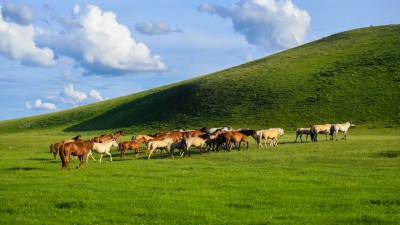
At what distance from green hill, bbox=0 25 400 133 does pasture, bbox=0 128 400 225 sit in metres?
48.4

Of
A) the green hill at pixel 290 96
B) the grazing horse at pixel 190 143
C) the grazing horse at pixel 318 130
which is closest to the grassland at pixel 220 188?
the grazing horse at pixel 190 143

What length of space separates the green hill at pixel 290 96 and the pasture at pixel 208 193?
159 ft

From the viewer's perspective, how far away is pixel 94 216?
43.8 ft

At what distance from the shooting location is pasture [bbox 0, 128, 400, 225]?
13.1 metres

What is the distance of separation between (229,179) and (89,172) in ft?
25.0

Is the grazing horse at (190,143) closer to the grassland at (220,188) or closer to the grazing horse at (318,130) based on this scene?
the grassland at (220,188)

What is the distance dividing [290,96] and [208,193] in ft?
235

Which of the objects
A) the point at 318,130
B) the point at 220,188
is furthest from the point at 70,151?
the point at 318,130

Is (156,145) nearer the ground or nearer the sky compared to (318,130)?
nearer the ground

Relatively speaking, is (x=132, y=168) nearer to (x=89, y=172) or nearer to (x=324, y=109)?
(x=89, y=172)

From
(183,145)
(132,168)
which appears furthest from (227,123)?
(132,168)

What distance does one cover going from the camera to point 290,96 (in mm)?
85812

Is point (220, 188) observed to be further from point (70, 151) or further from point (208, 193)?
point (70, 151)

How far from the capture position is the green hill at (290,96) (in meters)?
76.2
